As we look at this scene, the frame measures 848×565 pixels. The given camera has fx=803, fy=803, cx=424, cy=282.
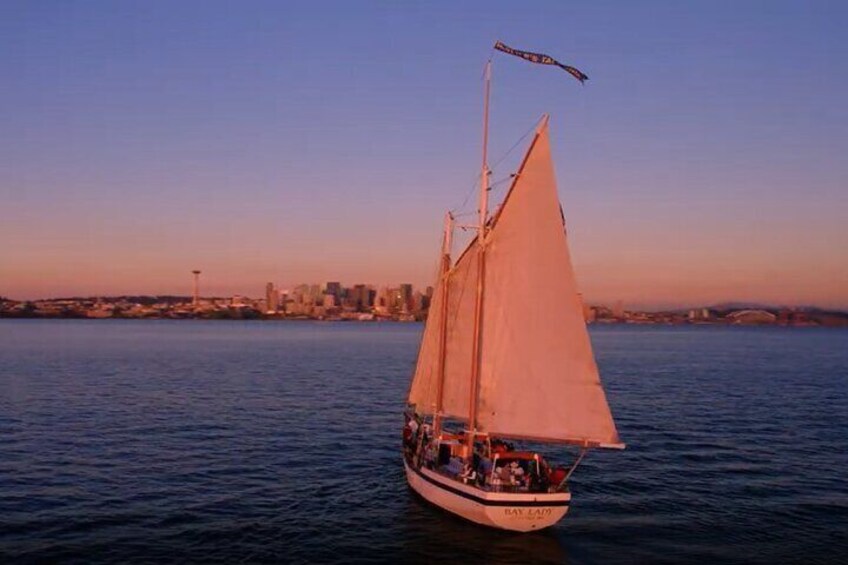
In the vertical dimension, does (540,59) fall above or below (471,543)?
above

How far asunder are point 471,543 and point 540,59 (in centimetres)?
2221

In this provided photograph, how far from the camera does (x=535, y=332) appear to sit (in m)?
35.7

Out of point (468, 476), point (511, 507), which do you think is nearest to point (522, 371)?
point (468, 476)

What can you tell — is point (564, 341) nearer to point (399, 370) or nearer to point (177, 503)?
point (177, 503)

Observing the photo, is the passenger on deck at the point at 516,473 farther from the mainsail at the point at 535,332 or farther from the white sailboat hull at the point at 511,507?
the mainsail at the point at 535,332

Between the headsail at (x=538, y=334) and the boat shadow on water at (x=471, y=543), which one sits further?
the headsail at (x=538, y=334)

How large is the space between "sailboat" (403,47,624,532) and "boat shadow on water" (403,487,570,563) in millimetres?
593

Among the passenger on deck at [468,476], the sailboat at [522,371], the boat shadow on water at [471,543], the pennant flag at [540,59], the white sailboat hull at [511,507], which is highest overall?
the pennant flag at [540,59]

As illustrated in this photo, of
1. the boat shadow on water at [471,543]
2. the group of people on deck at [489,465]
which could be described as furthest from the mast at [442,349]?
the boat shadow on water at [471,543]

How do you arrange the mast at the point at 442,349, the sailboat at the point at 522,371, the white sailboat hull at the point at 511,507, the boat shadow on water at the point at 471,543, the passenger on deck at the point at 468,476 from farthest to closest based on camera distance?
the mast at the point at 442,349, the passenger on deck at the point at 468,476, the sailboat at the point at 522,371, the white sailboat hull at the point at 511,507, the boat shadow on water at the point at 471,543

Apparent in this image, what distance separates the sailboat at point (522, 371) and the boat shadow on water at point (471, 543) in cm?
59

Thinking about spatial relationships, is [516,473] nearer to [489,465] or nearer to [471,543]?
[489,465]

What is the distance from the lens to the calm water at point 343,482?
110ft

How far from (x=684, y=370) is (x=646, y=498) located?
8209cm
